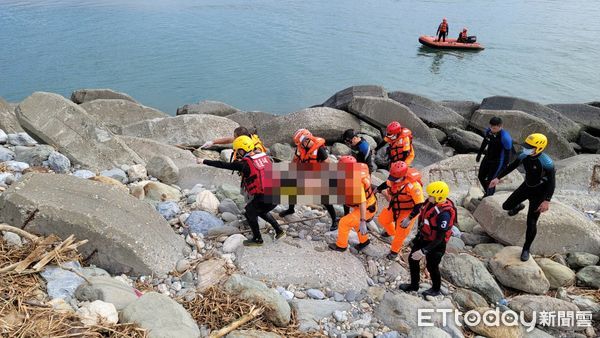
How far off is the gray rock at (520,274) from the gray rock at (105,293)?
5208 millimetres

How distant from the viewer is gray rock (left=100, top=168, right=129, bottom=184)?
27.0 feet

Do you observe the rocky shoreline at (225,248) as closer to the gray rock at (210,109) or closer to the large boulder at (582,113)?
the gray rock at (210,109)

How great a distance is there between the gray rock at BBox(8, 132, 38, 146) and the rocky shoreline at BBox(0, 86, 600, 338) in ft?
0.05

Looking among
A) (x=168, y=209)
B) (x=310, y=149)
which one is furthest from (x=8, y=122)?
(x=310, y=149)

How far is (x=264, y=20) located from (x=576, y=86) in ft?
77.3

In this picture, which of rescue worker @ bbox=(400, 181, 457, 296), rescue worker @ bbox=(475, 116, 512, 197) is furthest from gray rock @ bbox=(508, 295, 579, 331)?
rescue worker @ bbox=(475, 116, 512, 197)

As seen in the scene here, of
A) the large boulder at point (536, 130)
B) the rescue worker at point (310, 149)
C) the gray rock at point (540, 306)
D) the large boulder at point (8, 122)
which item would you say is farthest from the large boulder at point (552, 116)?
the large boulder at point (8, 122)

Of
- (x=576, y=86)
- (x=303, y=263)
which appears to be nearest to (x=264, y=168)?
(x=303, y=263)

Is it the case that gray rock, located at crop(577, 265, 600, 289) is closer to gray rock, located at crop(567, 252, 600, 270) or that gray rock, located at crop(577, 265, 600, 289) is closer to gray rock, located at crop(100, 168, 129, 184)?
gray rock, located at crop(567, 252, 600, 270)

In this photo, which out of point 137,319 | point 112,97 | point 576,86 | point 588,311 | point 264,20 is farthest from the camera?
point 264,20

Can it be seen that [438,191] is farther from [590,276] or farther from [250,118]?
[250,118]

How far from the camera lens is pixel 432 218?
5.62 metres

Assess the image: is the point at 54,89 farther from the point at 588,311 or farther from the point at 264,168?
the point at 588,311

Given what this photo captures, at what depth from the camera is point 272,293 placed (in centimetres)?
535
